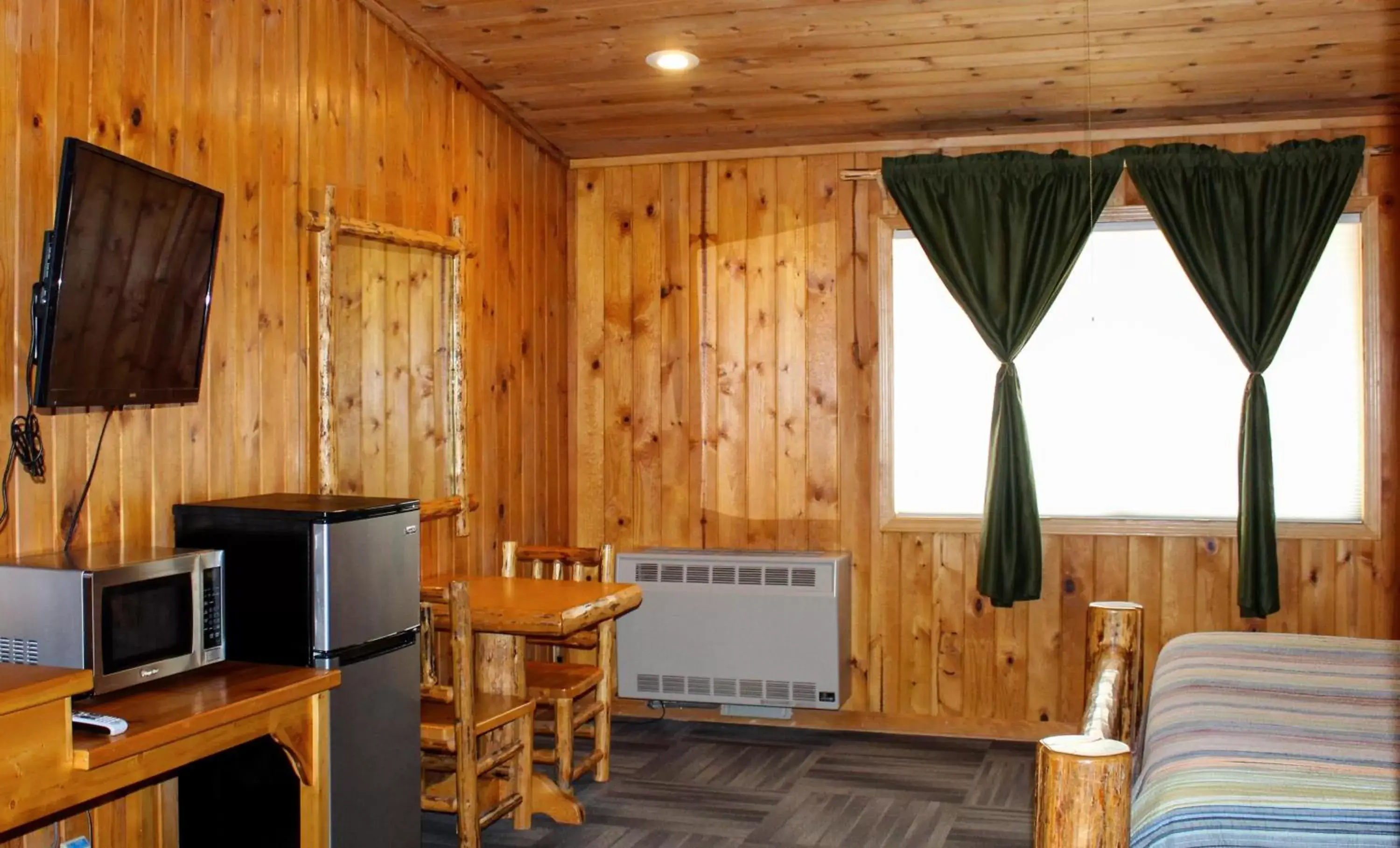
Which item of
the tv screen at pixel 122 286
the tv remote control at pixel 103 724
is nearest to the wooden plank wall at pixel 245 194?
the tv screen at pixel 122 286

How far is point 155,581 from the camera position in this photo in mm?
2512

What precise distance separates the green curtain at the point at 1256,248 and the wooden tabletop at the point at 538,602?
2305 millimetres

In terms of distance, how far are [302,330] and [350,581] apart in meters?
0.88

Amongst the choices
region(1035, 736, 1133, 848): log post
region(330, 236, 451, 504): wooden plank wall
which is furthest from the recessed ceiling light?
region(1035, 736, 1133, 848): log post

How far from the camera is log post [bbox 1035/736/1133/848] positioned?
5.69ft

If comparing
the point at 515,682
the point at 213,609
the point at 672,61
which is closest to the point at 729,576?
the point at 515,682

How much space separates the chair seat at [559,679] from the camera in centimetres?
397

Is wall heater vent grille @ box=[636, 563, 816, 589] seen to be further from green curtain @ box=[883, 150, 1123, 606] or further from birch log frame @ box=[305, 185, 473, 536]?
birch log frame @ box=[305, 185, 473, 536]

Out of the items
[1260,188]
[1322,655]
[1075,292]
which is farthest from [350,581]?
[1260,188]

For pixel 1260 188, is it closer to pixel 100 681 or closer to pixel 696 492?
pixel 696 492

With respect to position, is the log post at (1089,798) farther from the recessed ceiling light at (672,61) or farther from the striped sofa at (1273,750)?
the recessed ceiling light at (672,61)

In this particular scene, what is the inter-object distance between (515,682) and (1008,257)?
2.44 m

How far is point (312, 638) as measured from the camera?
111 inches

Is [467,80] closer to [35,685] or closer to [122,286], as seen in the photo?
[122,286]
